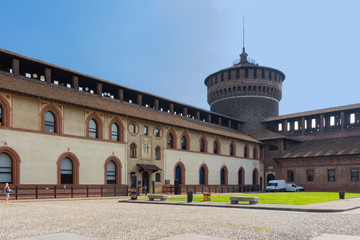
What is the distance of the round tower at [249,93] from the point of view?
191ft

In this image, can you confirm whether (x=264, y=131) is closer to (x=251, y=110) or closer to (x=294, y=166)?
(x=251, y=110)

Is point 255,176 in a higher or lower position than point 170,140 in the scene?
lower

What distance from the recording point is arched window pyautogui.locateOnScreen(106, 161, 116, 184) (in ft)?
106

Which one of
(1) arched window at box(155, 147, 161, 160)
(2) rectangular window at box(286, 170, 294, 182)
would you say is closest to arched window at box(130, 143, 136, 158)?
(1) arched window at box(155, 147, 161, 160)

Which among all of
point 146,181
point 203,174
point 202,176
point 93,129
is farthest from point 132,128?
point 203,174

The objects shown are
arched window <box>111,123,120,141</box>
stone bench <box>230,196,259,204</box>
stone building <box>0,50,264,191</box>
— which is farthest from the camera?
arched window <box>111,123,120,141</box>

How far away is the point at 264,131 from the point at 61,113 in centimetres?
3620

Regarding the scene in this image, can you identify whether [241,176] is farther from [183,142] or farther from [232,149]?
[183,142]

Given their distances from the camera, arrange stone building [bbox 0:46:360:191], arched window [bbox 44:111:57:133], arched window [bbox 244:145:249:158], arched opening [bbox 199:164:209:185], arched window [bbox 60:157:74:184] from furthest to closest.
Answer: arched window [bbox 244:145:249:158] → arched opening [bbox 199:164:209:185] → arched window [bbox 60:157:74:184] → arched window [bbox 44:111:57:133] → stone building [bbox 0:46:360:191]

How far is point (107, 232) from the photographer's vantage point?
9641mm

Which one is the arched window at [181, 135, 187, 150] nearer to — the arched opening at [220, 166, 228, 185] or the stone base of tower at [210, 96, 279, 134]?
the arched opening at [220, 166, 228, 185]

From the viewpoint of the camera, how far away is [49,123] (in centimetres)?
2842

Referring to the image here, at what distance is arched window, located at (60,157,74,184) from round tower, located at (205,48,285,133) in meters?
34.7

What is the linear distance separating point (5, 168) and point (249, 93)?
136 feet
